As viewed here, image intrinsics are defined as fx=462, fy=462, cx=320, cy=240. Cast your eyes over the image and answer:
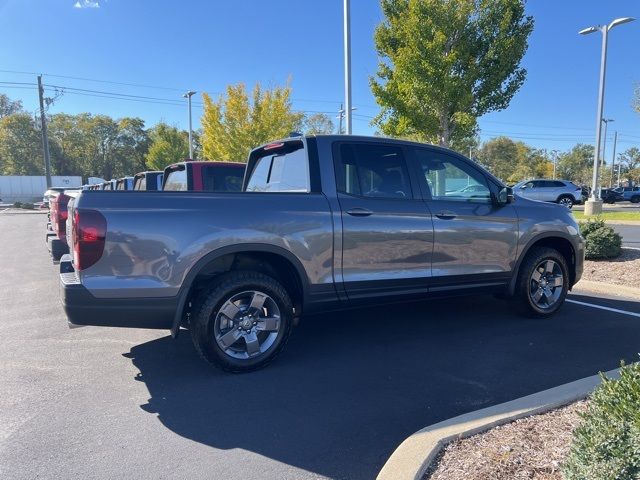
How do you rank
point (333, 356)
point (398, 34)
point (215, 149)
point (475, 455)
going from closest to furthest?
point (475, 455), point (333, 356), point (398, 34), point (215, 149)

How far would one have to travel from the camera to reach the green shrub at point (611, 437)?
5.96 feet

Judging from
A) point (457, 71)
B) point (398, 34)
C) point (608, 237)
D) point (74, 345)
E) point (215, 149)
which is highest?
point (398, 34)

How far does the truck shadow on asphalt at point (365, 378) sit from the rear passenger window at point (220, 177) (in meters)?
3.77

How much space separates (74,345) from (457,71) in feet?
41.8

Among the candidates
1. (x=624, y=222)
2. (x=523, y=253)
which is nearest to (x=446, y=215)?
(x=523, y=253)

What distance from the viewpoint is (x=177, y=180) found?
28.8 feet

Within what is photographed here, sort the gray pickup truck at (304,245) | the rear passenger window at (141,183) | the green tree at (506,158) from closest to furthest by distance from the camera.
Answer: the gray pickup truck at (304,245) < the rear passenger window at (141,183) < the green tree at (506,158)

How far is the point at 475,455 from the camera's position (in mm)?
2555

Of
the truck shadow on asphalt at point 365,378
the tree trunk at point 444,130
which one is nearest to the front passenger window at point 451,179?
the truck shadow on asphalt at point 365,378

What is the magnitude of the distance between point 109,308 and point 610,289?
6.98m

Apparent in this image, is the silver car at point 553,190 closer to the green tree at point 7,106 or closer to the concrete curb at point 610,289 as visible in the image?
the concrete curb at point 610,289

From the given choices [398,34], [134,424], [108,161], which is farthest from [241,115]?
[108,161]

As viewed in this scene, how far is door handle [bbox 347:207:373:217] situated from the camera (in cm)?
422

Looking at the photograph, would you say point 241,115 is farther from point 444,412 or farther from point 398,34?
point 444,412
